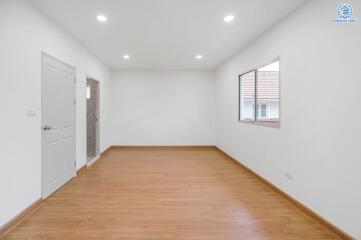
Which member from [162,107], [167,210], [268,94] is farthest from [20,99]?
[162,107]

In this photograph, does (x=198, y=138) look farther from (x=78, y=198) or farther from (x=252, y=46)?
(x=78, y=198)

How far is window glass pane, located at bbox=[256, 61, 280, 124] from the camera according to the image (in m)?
3.66

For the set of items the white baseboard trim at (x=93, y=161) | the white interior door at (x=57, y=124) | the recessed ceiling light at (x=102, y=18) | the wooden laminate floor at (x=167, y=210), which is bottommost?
the wooden laminate floor at (x=167, y=210)

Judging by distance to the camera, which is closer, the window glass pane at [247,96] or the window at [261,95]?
the window at [261,95]

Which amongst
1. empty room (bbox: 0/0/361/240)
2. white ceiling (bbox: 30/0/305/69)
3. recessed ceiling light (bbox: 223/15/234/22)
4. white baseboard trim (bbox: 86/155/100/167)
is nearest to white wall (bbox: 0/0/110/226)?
empty room (bbox: 0/0/361/240)

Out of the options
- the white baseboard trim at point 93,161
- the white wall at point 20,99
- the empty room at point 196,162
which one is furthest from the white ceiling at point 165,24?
the white baseboard trim at point 93,161

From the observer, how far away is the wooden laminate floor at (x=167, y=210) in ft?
7.64

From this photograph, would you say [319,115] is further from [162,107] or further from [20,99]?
[162,107]

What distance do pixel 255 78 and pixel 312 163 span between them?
2292 mm

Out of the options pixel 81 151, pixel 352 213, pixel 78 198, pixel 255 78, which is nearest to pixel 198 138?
pixel 255 78

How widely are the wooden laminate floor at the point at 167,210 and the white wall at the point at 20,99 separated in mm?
396

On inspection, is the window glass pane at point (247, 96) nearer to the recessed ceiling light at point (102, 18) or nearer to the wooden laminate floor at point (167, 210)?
the wooden laminate floor at point (167, 210)

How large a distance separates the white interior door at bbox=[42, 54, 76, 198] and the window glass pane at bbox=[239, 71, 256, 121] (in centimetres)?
373

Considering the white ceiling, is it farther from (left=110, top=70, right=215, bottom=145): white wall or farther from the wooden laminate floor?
the wooden laminate floor
